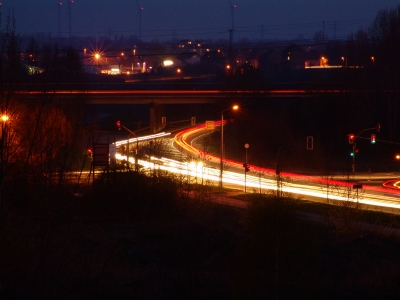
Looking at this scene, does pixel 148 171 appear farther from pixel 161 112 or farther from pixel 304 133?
pixel 161 112

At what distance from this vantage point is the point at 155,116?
44.4 meters

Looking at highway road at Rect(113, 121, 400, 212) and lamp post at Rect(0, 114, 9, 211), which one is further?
highway road at Rect(113, 121, 400, 212)

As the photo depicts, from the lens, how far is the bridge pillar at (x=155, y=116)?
42.9m

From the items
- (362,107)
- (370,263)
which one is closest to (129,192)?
(370,263)

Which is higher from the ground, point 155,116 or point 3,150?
point 155,116

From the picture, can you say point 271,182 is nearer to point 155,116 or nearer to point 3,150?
point 3,150

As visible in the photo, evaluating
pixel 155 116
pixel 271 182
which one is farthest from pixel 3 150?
pixel 155 116

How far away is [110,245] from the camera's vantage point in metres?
13.6

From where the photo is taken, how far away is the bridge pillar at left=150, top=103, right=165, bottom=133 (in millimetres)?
42938

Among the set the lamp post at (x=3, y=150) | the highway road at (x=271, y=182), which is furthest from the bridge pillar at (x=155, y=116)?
the lamp post at (x=3, y=150)

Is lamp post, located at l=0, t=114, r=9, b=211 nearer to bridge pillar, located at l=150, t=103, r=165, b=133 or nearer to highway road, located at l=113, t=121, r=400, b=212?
highway road, located at l=113, t=121, r=400, b=212

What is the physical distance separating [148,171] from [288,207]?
1268 cm

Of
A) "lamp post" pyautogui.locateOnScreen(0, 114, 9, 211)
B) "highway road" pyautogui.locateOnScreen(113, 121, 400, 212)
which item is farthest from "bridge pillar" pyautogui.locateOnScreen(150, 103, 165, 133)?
"lamp post" pyautogui.locateOnScreen(0, 114, 9, 211)

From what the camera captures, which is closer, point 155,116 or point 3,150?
point 3,150
